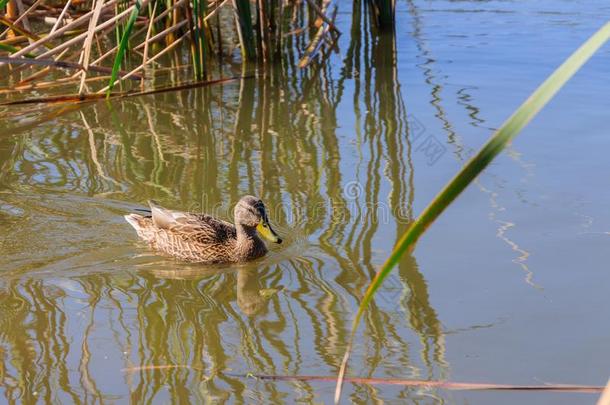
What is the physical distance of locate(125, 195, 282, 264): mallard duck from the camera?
19.8ft

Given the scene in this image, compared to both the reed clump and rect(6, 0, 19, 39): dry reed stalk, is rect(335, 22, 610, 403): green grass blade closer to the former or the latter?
the reed clump

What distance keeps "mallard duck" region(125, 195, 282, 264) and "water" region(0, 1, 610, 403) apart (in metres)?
0.11

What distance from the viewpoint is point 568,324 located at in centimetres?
484

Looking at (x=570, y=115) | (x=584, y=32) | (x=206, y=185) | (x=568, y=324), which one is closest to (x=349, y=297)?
(x=568, y=324)

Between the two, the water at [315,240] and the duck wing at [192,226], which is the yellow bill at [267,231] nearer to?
the water at [315,240]

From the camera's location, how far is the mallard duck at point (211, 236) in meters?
6.05

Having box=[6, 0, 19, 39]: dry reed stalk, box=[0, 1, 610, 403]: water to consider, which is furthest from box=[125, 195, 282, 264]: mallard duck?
box=[6, 0, 19, 39]: dry reed stalk

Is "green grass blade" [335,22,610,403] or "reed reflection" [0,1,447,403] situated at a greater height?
"green grass blade" [335,22,610,403]

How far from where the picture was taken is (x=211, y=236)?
6.21 meters

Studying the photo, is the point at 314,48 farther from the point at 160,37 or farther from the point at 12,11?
the point at 12,11

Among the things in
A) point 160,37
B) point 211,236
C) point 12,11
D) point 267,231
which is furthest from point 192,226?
point 12,11

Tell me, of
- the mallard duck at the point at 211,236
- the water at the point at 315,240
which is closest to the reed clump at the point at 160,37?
the water at the point at 315,240

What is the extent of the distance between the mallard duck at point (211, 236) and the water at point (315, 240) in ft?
0.35

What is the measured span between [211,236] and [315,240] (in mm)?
700
